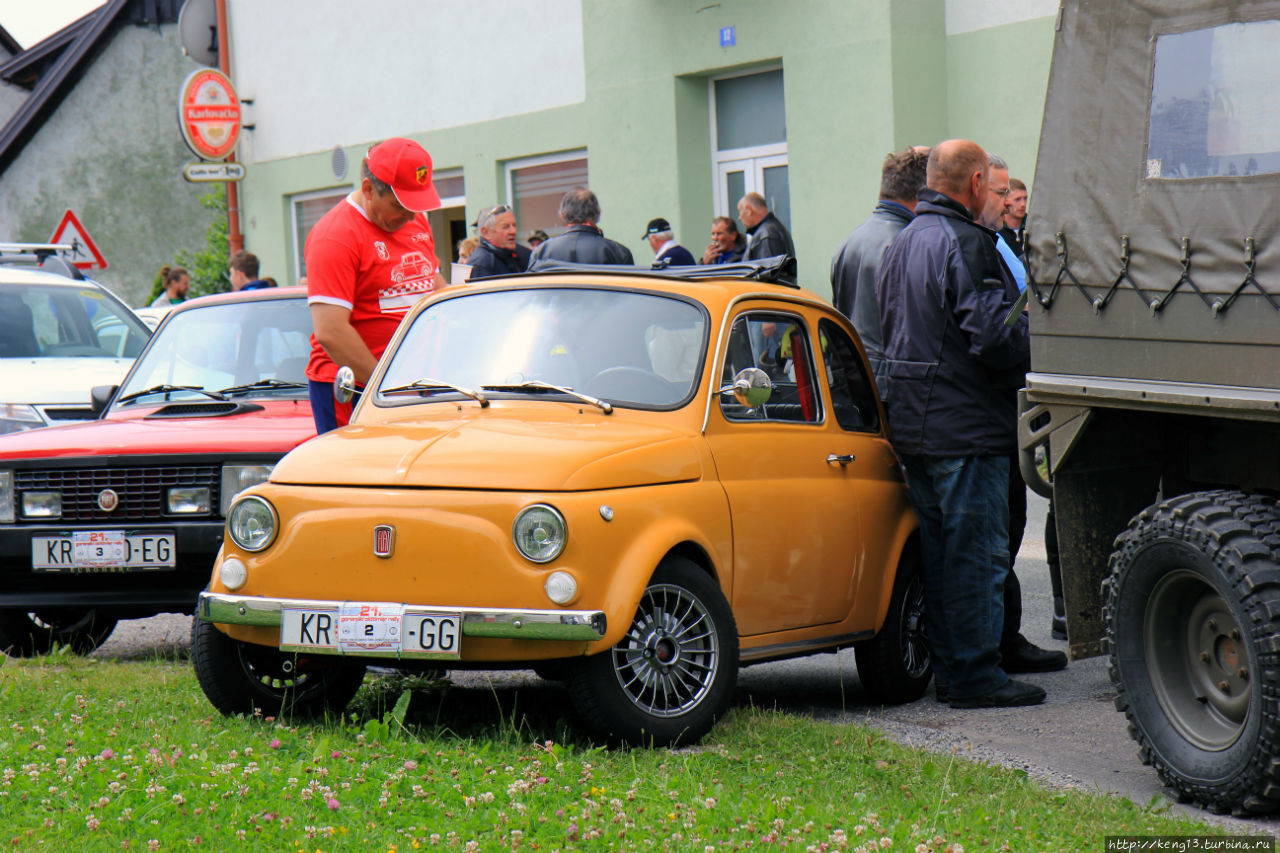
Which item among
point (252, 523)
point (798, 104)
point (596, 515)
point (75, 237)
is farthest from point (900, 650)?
point (75, 237)

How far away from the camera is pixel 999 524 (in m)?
6.49

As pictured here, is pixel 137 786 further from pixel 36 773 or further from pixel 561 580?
pixel 561 580

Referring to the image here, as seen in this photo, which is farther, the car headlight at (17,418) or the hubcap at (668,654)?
the car headlight at (17,418)

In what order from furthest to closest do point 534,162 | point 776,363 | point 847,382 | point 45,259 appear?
point 534,162, point 45,259, point 847,382, point 776,363

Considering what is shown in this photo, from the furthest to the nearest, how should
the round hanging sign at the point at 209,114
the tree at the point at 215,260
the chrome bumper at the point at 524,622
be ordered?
the tree at the point at 215,260 → the round hanging sign at the point at 209,114 → the chrome bumper at the point at 524,622

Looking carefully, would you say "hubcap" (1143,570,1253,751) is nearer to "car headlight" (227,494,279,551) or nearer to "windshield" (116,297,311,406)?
"car headlight" (227,494,279,551)

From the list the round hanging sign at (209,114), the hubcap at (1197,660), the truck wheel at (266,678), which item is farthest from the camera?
the round hanging sign at (209,114)

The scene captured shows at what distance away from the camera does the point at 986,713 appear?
6395 millimetres

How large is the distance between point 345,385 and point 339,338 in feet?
1.45

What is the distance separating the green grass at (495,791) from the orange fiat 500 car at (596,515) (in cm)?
29

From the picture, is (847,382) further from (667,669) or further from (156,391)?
(156,391)

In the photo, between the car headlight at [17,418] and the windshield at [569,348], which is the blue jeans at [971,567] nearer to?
the windshield at [569,348]

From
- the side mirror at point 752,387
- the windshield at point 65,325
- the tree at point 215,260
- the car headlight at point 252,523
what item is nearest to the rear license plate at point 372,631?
the car headlight at point 252,523

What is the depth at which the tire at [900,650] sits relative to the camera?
6.60 metres
